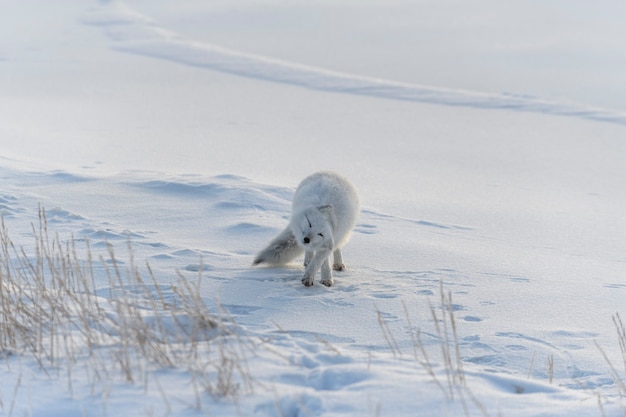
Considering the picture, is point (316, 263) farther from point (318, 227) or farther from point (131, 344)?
point (131, 344)

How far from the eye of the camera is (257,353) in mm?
4340

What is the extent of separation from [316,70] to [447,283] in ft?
43.9

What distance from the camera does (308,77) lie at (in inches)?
734

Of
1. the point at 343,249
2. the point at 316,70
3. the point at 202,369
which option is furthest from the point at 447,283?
the point at 316,70

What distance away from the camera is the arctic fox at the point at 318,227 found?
6.19 m

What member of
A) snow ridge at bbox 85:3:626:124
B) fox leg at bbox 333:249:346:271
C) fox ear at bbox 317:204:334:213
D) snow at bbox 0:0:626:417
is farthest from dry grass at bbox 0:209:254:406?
snow ridge at bbox 85:3:626:124

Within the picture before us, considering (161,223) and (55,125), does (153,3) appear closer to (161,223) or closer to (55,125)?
(55,125)

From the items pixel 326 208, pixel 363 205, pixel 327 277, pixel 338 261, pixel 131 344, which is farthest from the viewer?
pixel 363 205

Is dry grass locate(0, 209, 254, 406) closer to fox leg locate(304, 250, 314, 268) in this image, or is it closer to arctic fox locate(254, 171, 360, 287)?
arctic fox locate(254, 171, 360, 287)

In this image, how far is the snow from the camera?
160 inches

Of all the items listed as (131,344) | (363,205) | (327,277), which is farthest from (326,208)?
(363,205)

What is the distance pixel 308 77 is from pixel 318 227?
1284cm

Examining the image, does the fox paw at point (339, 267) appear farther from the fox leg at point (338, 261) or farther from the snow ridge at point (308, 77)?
the snow ridge at point (308, 77)

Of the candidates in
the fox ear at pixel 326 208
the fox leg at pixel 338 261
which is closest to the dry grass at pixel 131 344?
the fox ear at pixel 326 208
